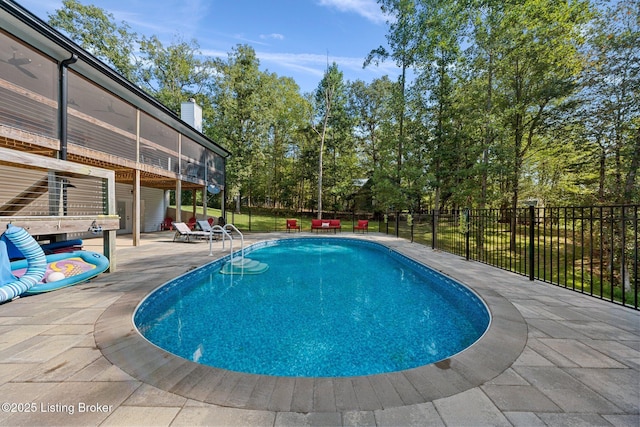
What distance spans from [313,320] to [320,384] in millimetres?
2345

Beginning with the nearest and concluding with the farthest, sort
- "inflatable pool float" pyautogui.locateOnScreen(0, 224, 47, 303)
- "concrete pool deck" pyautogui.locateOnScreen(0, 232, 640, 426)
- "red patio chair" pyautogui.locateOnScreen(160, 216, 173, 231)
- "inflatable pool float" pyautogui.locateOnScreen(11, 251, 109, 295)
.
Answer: "concrete pool deck" pyautogui.locateOnScreen(0, 232, 640, 426)
"inflatable pool float" pyautogui.locateOnScreen(0, 224, 47, 303)
"inflatable pool float" pyautogui.locateOnScreen(11, 251, 109, 295)
"red patio chair" pyautogui.locateOnScreen(160, 216, 173, 231)

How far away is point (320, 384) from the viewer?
7.00 ft

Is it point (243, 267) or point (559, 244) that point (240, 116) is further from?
point (559, 244)

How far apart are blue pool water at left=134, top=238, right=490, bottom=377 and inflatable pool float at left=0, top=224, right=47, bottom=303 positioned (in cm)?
181

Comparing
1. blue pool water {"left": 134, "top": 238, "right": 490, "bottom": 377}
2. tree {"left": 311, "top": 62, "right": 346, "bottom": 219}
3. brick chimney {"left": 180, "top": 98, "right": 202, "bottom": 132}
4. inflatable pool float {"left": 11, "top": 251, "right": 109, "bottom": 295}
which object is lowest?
blue pool water {"left": 134, "top": 238, "right": 490, "bottom": 377}

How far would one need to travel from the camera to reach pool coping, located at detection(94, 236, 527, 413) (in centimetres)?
191

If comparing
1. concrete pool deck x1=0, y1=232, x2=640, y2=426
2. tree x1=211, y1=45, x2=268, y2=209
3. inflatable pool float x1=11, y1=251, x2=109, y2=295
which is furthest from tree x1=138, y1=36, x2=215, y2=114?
concrete pool deck x1=0, y1=232, x2=640, y2=426

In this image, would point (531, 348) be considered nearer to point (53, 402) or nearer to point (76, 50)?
point (53, 402)

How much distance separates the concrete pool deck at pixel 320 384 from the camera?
5.75 ft

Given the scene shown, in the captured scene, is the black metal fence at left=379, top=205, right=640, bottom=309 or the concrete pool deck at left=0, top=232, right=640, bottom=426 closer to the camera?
the concrete pool deck at left=0, top=232, right=640, bottom=426

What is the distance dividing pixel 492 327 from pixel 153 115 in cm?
1338

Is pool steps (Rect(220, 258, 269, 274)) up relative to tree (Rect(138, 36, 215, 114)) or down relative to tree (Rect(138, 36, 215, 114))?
down

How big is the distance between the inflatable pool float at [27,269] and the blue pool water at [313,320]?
71.2 inches

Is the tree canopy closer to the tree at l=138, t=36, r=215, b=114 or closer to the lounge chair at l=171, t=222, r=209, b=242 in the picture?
the tree at l=138, t=36, r=215, b=114
